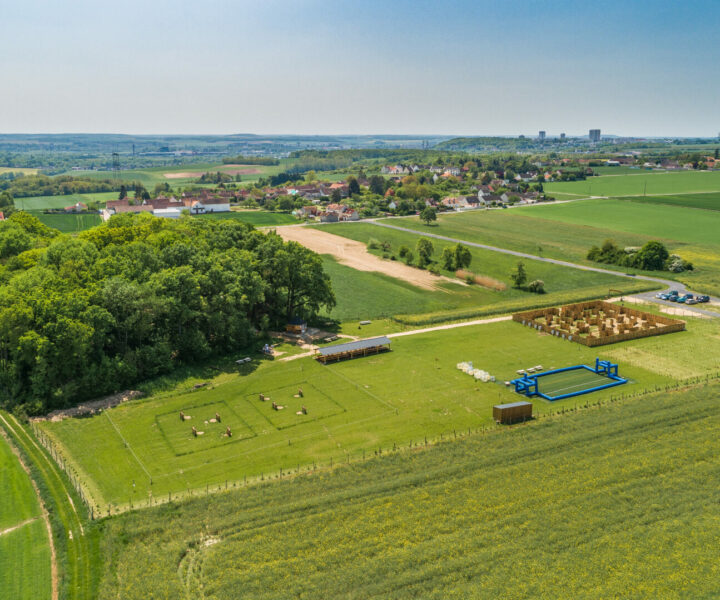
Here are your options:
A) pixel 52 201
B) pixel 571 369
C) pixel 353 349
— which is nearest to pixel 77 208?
pixel 52 201

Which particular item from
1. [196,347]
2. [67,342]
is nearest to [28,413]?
[67,342]

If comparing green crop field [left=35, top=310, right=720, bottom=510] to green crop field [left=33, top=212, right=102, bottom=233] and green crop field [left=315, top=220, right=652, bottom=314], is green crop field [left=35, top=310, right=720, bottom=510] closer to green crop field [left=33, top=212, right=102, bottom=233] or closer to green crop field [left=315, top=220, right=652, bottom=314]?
green crop field [left=315, top=220, right=652, bottom=314]

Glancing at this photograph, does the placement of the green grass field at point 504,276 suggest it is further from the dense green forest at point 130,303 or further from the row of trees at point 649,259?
the dense green forest at point 130,303

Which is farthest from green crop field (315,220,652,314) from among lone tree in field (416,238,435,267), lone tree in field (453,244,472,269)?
lone tree in field (416,238,435,267)

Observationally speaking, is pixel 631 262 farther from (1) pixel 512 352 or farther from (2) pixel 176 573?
(2) pixel 176 573

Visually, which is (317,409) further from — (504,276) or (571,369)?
(504,276)
